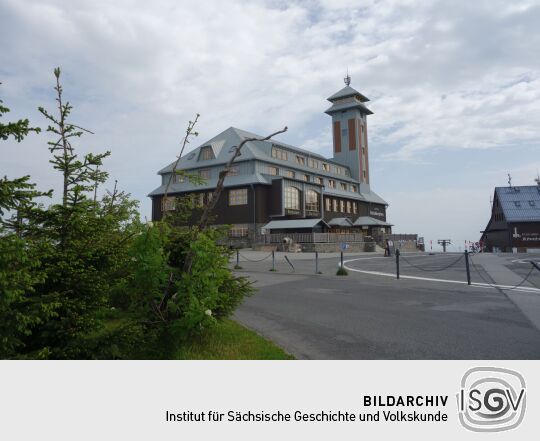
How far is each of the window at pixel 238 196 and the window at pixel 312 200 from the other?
8.46m

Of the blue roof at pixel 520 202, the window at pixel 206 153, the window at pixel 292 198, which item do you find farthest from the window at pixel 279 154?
the blue roof at pixel 520 202

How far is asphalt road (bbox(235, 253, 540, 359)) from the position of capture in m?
5.13

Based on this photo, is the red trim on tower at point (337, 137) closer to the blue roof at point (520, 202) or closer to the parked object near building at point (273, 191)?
the parked object near building at point (273, 191)

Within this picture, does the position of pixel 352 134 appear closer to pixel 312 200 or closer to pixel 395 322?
pixel 312 200

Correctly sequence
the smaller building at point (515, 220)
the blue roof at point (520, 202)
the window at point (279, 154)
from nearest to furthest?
the smaller building at point (515, 220), the blue roof at point (520, 202), the window at point (279, 154)

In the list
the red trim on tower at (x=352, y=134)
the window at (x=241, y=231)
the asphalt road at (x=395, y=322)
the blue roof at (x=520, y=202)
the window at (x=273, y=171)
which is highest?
the red trim on tower at (x=352, y=134)

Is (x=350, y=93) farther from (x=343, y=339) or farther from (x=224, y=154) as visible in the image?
(x=343, y=339)

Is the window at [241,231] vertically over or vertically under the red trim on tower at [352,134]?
under

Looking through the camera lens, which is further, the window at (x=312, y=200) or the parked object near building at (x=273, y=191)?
the window at (x=312, y=200)

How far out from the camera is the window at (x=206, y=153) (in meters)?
46.7

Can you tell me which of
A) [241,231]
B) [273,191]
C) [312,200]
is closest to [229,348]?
[241,231]

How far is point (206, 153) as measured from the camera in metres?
47.3

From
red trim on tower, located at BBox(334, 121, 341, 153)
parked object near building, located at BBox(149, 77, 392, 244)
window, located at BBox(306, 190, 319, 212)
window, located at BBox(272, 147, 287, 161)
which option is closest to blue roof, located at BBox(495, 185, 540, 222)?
parked object near building, located at BBox(149, 77, 392, 244)

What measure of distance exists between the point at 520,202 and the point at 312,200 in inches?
1093
